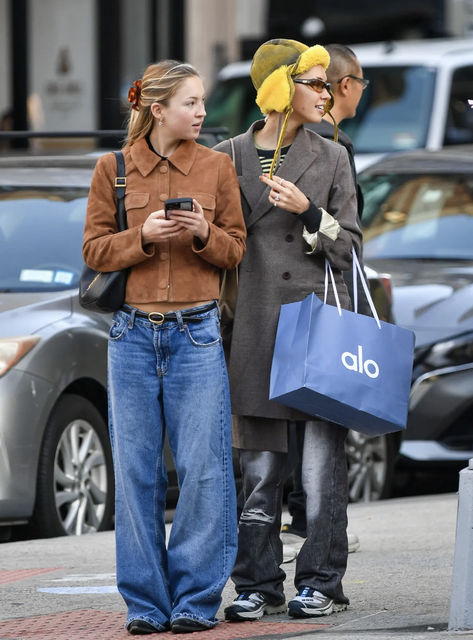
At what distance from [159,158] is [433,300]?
14.0 ft

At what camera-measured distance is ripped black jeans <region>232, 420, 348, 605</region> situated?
5.51m

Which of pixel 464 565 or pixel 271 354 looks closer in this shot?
pixel 464 565

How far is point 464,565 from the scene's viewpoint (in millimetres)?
5090

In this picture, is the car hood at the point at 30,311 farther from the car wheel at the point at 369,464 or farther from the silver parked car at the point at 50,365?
the car wheel at the point at 369,464

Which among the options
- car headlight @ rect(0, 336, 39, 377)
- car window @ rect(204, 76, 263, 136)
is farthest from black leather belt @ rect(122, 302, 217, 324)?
car window @ rect(204, 76, 263, 136)

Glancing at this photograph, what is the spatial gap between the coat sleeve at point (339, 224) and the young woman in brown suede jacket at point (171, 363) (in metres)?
0.27

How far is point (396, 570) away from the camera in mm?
6480

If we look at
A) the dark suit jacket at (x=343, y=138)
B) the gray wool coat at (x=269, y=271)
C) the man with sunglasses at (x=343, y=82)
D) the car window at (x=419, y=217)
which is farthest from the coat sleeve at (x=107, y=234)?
the car window at (x=419, y=217)

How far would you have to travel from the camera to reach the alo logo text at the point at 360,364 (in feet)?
17.5

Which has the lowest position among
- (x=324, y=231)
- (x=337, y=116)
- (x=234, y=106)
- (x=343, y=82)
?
(x=234, y=106)

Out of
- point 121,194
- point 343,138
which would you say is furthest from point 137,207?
point 343,138

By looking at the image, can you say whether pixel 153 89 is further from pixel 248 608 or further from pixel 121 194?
pixel 248 608

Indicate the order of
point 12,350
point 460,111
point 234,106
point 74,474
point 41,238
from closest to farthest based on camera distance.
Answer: point 12,350 → point 74,474 → point 41,238 → point 460,111 → point 234,106

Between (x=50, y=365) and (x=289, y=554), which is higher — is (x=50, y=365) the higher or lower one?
the higher one
